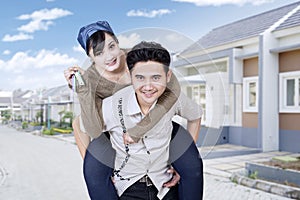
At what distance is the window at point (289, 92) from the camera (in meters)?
6.18

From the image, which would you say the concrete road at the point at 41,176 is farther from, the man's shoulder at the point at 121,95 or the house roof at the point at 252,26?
the house roof at the point at 252,26

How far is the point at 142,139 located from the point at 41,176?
15.2ft

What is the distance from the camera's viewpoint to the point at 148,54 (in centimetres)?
82

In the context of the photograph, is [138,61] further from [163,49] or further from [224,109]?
[224,109]

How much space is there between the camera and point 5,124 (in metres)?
20.2

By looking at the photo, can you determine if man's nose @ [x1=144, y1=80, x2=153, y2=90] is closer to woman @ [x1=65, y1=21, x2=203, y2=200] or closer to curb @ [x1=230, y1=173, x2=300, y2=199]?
woman @ [x1=65, y1=21, x2=203, y2=200]

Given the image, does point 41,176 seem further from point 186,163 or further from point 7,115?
point 7,115

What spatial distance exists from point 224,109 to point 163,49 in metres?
0.29

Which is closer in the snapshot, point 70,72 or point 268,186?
point 70,72

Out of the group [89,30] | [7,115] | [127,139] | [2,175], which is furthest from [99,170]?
[7,115]

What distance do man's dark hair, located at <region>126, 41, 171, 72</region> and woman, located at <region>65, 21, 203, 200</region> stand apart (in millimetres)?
32

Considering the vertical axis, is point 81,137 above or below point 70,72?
below

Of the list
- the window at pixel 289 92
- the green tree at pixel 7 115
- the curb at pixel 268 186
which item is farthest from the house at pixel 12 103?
the curb at pixel 268 186

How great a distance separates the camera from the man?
0.82 m
